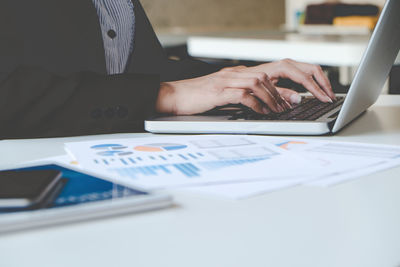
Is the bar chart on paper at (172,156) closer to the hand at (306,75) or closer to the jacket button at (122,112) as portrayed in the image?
the jacket button at (122,112)

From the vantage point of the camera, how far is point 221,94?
0.99 m

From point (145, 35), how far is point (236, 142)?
0.98m

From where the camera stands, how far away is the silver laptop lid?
839 millimetres

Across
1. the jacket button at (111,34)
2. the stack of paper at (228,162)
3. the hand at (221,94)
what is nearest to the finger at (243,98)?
the hand at (221,94)

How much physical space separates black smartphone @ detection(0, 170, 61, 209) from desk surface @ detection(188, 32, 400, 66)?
1.97 metres

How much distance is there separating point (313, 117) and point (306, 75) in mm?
183

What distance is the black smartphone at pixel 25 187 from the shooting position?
477mm

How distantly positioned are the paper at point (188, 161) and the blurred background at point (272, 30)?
2.19 feet

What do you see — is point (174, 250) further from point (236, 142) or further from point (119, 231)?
point (236, 142)

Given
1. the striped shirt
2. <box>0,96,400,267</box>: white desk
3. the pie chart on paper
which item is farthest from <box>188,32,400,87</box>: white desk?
<box>0,96,400,267</box>: white desk

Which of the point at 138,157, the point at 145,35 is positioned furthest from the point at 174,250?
the point at 145,35

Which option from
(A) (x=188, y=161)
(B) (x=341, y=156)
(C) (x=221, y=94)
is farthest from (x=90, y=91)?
(B) (x=341, y=156)

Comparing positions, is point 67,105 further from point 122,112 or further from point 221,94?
point 221,94

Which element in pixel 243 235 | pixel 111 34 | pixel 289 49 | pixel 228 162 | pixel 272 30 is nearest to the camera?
pixel 243 235
